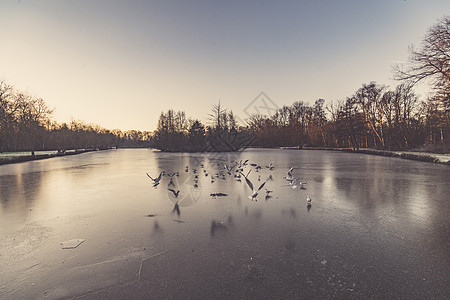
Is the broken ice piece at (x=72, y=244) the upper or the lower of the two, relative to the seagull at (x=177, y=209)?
upper

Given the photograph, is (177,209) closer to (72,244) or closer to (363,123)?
(72,244)

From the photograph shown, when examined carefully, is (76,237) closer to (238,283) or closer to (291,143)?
(238,283)

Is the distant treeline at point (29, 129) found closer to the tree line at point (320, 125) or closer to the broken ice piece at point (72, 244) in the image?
the tree line at point (320, 125)

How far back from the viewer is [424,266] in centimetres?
300

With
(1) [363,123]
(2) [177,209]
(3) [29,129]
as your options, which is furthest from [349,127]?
(3) [29,129]

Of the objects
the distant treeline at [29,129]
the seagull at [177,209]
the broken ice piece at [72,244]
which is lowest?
the seagull at [177,209]

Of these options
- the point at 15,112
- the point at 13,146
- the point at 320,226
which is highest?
the point at 15,112

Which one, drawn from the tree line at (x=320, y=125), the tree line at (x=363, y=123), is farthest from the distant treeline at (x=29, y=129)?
the tree line at (x=363, y=123)

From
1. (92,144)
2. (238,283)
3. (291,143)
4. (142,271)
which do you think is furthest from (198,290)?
(92,144)

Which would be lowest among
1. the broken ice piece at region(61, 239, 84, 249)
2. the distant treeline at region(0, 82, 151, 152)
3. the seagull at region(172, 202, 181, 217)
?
the seagull at region(172, 202, 181, 217)

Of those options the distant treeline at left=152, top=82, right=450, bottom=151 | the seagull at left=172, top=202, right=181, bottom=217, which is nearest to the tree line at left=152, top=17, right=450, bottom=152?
the distant treeline at left=152, top=82, right=450, bottom=151

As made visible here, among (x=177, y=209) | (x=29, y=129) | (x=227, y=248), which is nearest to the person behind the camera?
(x=227, y=248)

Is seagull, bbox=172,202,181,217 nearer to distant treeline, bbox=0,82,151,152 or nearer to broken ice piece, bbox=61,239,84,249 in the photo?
broken ice piece, bbox=61,239,84,249

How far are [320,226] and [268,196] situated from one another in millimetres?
2924
